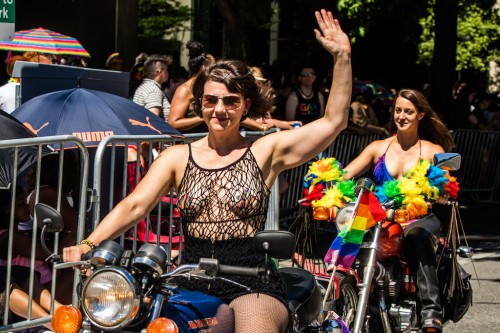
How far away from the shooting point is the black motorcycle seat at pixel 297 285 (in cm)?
450

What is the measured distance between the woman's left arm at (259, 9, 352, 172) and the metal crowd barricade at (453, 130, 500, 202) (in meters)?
11.9

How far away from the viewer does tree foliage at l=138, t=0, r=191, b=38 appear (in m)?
25.7

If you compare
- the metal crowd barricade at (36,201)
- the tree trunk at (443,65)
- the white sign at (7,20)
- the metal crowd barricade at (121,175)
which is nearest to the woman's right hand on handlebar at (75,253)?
the metal crowd barricade at (36,201)

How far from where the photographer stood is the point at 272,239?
3.79 metres

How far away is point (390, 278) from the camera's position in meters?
6.73

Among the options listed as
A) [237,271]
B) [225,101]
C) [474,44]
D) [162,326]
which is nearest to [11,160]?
[225,101]

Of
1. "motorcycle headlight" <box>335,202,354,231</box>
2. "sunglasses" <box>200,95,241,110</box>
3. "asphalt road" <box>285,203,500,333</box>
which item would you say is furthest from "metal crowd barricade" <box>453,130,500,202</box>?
"sunglasses" <box>200,95,241,110</box>

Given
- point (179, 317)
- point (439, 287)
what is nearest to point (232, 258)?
point (179, 317)

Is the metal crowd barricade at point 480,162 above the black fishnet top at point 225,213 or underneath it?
underneath

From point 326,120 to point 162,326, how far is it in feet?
4.84

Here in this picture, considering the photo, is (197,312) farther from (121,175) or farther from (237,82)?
(121,175)

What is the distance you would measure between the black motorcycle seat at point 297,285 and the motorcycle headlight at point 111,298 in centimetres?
103

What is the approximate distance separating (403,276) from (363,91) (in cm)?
1023

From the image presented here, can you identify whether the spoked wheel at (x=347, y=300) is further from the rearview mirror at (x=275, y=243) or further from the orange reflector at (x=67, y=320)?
the orange reflector at (x=67, y=320)
